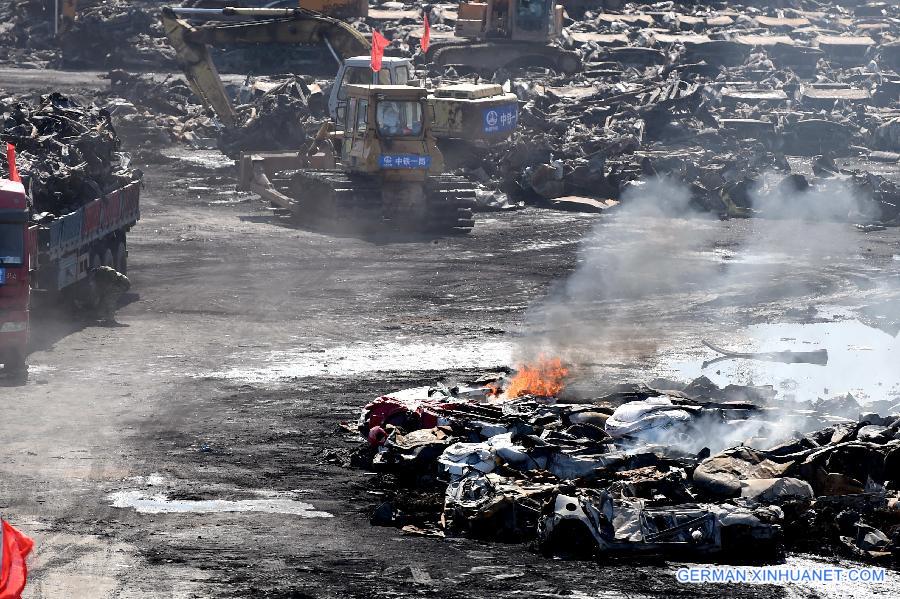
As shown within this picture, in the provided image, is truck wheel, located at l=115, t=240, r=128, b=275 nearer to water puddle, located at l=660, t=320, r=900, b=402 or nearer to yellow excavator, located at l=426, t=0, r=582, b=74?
water puddle, located at l=660, t=320, r=900, b=402

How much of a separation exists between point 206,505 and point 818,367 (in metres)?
10.8

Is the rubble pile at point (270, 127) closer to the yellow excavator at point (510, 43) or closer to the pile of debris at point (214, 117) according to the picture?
the pile of debris at point (214, 117)

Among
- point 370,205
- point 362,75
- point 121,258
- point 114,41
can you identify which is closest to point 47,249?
point 121,258

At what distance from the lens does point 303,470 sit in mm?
15664

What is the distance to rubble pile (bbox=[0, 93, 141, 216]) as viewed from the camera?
22.5 m

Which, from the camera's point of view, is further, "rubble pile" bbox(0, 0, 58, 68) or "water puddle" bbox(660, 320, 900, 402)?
"rubble pile" bbox(0, 0, 58, 68)

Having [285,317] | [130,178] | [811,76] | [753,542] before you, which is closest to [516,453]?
[753,542]

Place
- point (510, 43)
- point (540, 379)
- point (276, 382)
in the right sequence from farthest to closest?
1. point (510, 43)
2. point (276, 382)
3. point (540, 379)

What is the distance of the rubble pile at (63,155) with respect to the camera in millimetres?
22500

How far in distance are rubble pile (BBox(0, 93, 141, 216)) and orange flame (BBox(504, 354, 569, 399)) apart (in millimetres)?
8204

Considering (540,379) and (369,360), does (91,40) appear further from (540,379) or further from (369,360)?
(540,379)

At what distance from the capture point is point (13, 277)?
61.3 feet

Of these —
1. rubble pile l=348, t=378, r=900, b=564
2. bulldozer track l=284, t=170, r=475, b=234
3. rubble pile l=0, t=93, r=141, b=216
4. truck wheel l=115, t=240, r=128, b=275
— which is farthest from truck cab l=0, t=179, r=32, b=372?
bulldozer track l=284, t=170, r=475, b=234

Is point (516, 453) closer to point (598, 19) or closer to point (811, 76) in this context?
point (811, 76)
